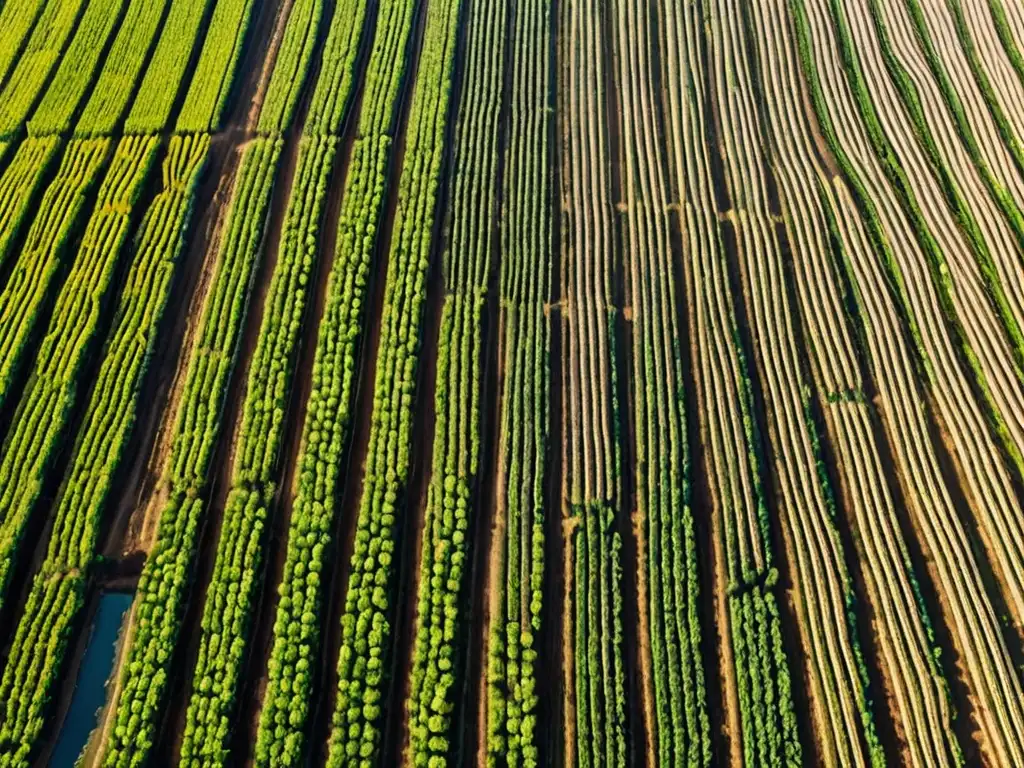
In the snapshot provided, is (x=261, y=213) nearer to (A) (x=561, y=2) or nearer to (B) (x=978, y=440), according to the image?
(A) (x=561, y=2)

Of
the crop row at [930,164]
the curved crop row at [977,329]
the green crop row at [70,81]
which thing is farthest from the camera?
the green crop row at [70,81]

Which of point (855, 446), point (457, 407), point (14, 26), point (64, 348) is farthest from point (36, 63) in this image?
point (855, 446)

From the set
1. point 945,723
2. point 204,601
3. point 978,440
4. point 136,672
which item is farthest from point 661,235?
point 136,672

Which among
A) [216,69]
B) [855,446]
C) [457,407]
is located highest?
[216,69]

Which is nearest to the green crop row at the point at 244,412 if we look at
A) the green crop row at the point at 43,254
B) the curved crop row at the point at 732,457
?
the green crop row at the point at 43,254

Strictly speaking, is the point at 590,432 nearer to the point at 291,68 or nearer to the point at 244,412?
the point at 244,412

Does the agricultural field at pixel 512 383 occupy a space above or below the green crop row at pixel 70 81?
below

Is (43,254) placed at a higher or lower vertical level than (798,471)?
higher

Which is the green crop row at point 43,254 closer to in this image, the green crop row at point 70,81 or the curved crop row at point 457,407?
the green crop row at point 70,81
